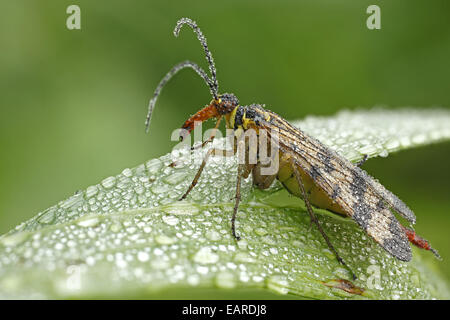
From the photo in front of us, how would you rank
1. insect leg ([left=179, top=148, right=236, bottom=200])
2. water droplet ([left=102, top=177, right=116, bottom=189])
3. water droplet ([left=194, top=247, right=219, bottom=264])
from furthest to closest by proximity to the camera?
insect leg ([left=179, top=148, right=236, bottom=200]) < water droplet ([left=102, top=177, right=116, bottom=189]) < water droplet ([left=194, top=247, right=219, bottom=264])

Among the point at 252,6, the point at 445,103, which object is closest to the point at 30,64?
the point at 252,6

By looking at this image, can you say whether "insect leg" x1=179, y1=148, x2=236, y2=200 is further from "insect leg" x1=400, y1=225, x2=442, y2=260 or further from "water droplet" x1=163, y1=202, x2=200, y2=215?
"insect leg" x1=400, y1=225, x2=442, y2=260

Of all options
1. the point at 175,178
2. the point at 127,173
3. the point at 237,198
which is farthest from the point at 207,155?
the point at 127,173

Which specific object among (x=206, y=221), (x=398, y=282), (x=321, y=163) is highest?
(x=321, y=163)

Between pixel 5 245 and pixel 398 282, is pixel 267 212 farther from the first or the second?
pixel 5 245

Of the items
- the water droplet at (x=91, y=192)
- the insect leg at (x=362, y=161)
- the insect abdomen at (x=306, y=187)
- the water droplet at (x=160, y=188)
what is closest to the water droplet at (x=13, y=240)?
the water droplet at (x=91, y=192)

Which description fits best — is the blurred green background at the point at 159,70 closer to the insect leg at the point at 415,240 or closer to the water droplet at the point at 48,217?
the water droplet at the point at 48,217

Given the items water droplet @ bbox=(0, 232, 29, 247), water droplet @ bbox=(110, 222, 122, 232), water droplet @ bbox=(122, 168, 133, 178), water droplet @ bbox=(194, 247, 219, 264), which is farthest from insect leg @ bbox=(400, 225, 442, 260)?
water droplet @ bbox=(0, 232, 29, 247)
